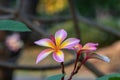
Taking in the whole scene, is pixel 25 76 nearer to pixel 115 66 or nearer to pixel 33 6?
pixel 115 66

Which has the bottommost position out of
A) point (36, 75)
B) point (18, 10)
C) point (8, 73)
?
point (36, 75)

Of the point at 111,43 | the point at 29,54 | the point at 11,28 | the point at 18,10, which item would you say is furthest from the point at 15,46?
the point at 111,43

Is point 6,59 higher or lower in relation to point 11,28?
lower

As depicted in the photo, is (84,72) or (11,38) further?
(84,72)

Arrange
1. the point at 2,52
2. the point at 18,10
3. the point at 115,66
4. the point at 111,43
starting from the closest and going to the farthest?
the point at 18,10
the point at 2,52
the point at 115,66
the point at 111,43

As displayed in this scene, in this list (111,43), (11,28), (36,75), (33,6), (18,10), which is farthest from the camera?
Result: (111,43)

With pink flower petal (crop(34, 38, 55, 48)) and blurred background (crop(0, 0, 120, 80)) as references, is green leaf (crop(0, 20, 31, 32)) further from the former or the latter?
blurred background (crop(0, 0, 120, 80))
